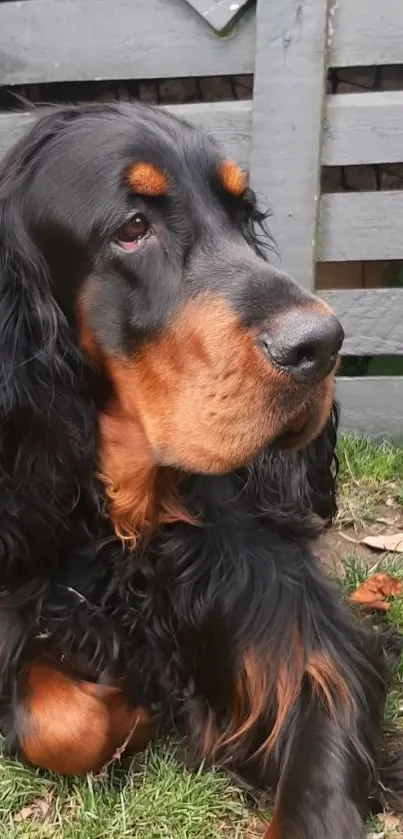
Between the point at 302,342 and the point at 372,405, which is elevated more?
the point at 302,342

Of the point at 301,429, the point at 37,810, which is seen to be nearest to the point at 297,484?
the point at 301,429

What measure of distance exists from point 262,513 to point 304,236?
70.7 inches

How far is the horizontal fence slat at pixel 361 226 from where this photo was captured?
147 inches

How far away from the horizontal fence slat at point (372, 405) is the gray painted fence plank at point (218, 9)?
4.73ft

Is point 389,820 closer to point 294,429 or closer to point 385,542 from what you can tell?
point 294,429

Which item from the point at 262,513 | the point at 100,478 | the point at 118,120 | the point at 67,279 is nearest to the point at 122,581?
the point at 100,478

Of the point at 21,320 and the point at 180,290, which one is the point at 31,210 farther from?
the point at 180,290

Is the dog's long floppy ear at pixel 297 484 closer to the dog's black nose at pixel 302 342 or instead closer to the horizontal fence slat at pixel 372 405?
the dog's black nose at pixel 302 342

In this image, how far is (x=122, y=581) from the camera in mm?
2104

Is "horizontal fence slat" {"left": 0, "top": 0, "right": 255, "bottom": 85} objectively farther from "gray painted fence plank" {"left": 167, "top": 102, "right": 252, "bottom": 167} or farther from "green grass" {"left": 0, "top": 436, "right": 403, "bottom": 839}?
"green grass" {"left": 0, "top": 436, "right": 403, "bottom": 839}

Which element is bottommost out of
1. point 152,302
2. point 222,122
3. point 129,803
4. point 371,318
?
point 129,803

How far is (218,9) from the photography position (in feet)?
11.7

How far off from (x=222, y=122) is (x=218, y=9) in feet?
1.31

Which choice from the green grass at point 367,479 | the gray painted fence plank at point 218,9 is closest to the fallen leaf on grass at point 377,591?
the green grass at point 367,479
